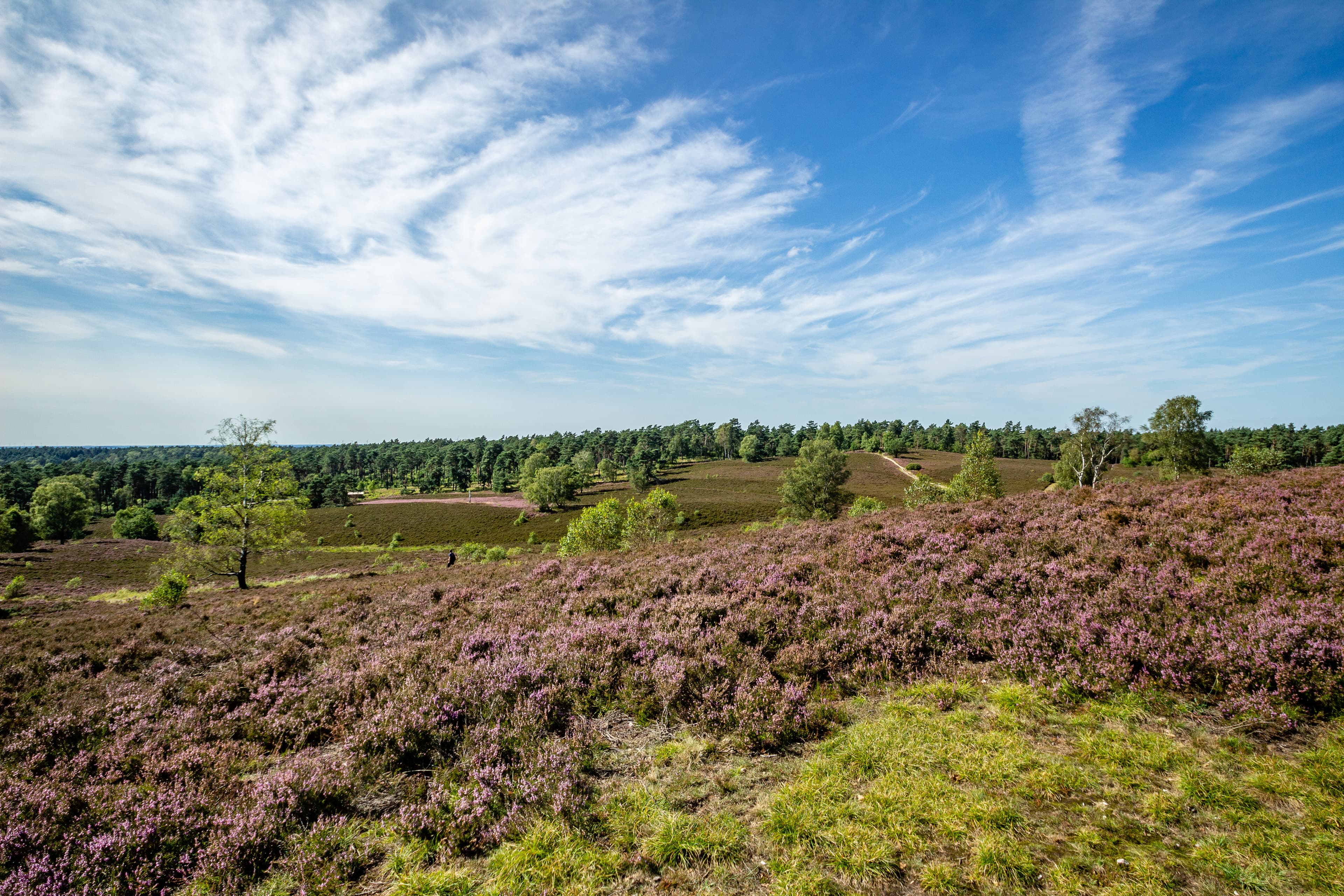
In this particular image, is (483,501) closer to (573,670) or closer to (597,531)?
(597,531)

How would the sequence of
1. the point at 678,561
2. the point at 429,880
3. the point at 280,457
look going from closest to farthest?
the point at 429,880, the point at 678,561, the point at 280,457

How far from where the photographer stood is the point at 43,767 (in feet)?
20.1

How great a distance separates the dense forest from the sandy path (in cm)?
760

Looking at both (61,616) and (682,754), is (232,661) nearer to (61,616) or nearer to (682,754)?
(682,754)

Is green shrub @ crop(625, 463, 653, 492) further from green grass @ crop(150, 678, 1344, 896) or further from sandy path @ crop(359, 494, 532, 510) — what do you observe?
green grass @ crop(150, 678, 1344, 896)

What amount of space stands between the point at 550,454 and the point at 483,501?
35.0 m

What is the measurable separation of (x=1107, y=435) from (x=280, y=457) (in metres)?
83.6

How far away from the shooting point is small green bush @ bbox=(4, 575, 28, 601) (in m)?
36.3

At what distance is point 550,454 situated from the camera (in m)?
133

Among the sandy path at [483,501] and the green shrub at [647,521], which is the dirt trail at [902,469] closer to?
the green shrub at [647,521]

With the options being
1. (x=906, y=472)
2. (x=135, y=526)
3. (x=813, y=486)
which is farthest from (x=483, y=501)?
(x=906, y=472)

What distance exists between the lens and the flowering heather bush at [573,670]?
15.4ft

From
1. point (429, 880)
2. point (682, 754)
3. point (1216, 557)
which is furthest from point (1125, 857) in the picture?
point (1216, 557)

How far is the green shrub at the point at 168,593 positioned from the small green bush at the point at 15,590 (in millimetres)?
27267
